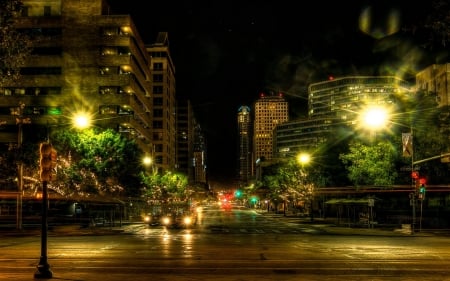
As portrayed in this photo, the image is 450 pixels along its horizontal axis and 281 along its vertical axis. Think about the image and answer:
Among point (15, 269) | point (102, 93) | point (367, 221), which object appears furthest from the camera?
point (102, 93)

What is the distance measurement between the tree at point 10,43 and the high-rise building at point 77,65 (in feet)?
256

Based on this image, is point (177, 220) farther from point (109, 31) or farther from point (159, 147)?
point (159, 147)

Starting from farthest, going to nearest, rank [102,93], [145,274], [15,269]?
[102,93] → [15,269] → [145,274]

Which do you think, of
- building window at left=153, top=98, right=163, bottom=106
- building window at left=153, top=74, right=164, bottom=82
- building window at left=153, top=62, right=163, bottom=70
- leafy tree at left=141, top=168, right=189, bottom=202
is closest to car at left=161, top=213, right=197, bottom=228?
leafy tree at left=141, top=168, right=189, bottom=202

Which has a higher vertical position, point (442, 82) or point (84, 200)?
point (442, 82)

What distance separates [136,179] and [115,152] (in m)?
10.3

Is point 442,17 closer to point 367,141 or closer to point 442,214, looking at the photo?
point 442,214

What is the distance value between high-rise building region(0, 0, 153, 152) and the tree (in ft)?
256

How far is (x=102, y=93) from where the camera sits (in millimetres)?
102312

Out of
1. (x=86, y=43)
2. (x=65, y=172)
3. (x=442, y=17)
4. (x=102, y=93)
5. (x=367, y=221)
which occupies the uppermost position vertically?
(x=86, y=43)

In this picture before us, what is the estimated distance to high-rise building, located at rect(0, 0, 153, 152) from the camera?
10062cm

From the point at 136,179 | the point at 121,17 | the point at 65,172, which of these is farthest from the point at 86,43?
the point at 65,172

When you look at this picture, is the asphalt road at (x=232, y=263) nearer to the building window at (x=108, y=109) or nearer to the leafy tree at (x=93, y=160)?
the leafy tree at (x=93, y=160)

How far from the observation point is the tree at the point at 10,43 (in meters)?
20.6
